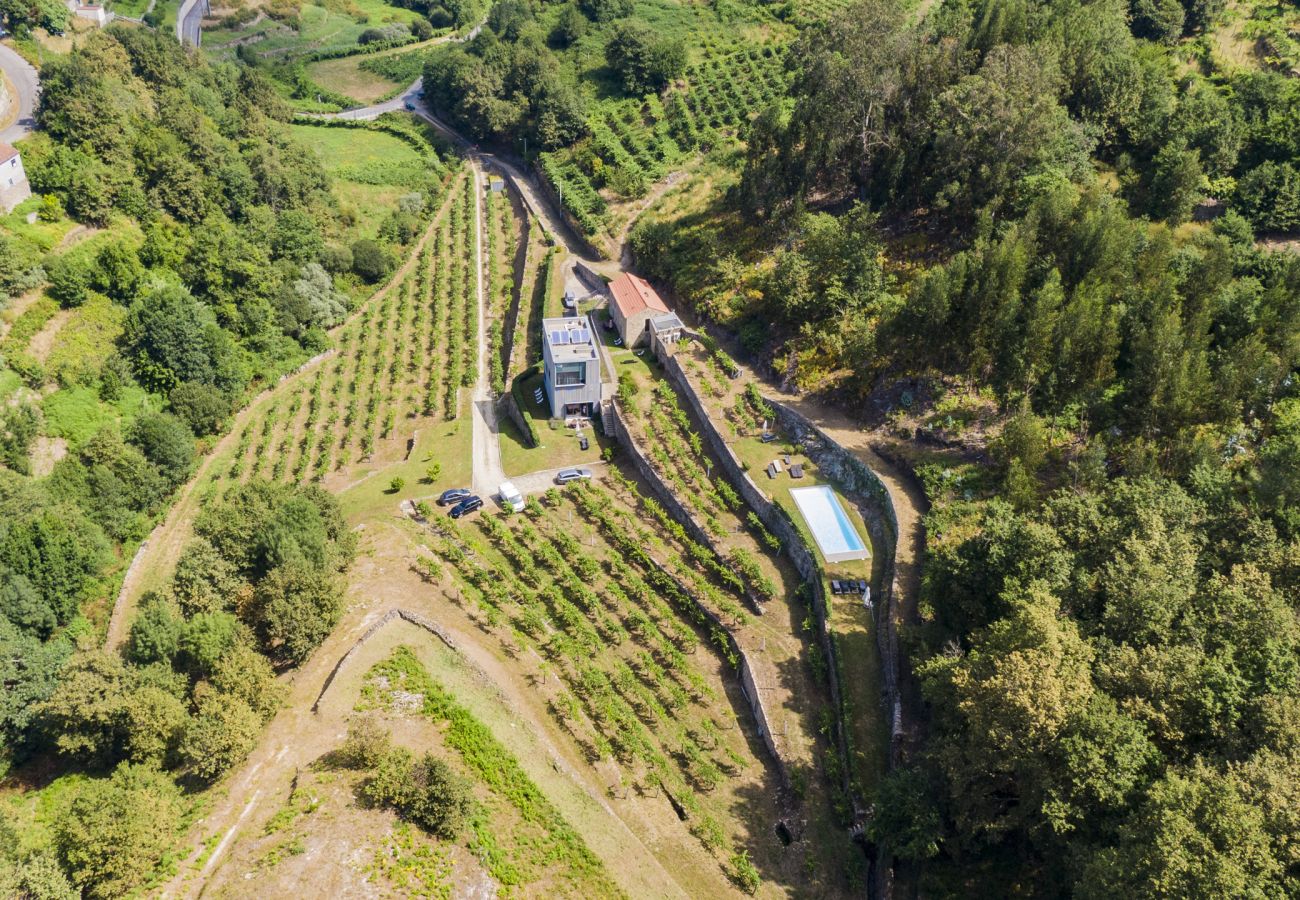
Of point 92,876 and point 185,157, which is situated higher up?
point 185,157

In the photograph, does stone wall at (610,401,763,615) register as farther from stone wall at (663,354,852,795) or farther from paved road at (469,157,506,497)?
paved road at (469,157,506,497)

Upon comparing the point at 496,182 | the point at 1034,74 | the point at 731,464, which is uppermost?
the point at 1034,74

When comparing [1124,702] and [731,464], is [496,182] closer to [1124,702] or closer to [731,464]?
[731,464]

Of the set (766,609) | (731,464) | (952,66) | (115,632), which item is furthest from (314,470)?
(952,66)

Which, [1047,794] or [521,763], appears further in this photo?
[521,763]

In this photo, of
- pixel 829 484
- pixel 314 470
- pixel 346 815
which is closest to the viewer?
pixel 346 815

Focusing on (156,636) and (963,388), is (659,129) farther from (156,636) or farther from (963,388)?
(156,636)

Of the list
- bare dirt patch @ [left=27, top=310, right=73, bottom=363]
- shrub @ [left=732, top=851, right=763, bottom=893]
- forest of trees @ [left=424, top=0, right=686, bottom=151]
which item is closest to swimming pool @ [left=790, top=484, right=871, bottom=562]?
shrub @ [left=732, top=851, right=763, bottom=893]
